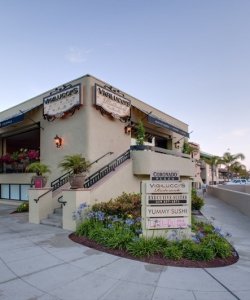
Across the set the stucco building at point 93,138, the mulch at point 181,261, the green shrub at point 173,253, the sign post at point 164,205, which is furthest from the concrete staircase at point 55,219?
the green shrub at point 173,253

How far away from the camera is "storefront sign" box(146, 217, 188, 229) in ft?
22.1

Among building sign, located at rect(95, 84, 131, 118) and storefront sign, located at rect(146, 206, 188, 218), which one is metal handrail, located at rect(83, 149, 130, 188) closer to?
building sign, located at rect(95, 84, 131, 118)

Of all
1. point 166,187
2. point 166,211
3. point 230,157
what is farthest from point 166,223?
point 230,157

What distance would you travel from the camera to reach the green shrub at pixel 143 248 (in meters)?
5.82

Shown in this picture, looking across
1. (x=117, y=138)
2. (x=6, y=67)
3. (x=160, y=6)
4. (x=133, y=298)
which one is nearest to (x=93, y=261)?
(x=133, y=298)

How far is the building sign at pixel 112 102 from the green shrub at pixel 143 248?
26.9ft

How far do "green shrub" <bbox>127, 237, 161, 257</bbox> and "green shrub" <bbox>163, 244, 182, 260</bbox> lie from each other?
0.24 m

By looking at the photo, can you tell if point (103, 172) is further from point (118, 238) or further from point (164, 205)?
point (118, 238)

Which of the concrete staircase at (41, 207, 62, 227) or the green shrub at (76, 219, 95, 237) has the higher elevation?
the green shrub at (76, 219, 95, 237)

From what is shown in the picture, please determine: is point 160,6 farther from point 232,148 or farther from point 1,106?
point 232,148

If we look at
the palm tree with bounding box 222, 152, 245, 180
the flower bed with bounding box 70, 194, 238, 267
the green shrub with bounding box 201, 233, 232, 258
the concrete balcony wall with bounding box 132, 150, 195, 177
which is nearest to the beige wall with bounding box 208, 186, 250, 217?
the concrete balcony wall with bounding box 132, 150, 195, 177

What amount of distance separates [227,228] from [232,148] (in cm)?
6858

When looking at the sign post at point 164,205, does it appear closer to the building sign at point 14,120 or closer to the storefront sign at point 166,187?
the storefront sign at point 166,187

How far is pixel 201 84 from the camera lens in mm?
18312
